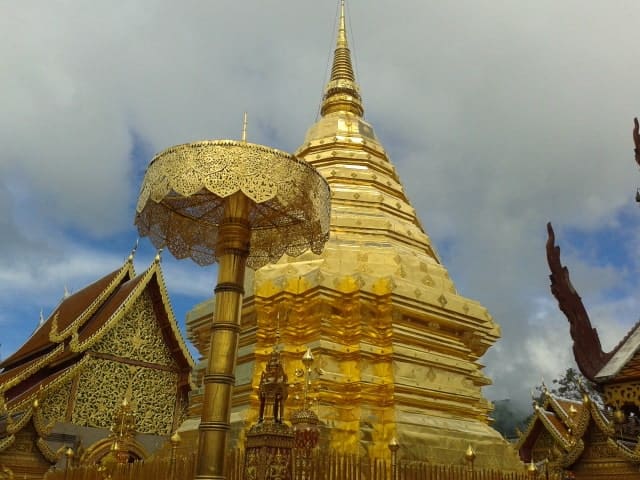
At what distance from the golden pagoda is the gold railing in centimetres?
167

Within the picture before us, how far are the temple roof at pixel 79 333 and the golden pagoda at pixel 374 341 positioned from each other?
4853 mm

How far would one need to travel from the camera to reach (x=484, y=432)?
9125mm

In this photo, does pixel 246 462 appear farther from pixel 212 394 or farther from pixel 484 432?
pixel 484 432

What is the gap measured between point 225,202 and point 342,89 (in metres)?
8.84

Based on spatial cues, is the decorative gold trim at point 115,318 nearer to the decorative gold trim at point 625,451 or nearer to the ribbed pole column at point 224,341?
the ribbed pole column at point 224,341

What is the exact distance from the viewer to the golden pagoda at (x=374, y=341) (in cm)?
835

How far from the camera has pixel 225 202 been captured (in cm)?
557

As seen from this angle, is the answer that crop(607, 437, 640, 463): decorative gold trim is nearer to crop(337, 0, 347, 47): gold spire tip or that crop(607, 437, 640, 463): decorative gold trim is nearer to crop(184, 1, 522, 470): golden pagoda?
crop(184, 1, 522, 470): golden pagoda

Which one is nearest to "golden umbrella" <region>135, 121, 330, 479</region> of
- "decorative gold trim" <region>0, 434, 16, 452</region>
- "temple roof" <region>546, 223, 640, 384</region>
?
"temple roof" <region>546, 223, 640, 384</region>

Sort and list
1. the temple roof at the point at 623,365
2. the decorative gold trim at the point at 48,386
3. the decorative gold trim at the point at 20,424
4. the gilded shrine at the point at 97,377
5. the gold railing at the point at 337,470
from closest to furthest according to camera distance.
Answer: the gold railing at the point at 337,470 → the temple roof at the point at 623,365 → the decorative gold trim at the point at 20,424 → the gilded shrine at the point at 97,377 → the decorative gold trim at the point at 48,386

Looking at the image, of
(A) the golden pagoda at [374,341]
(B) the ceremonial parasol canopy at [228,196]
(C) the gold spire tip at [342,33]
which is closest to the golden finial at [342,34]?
(C) the gold spire tip at [342,33]

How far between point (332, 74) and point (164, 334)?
732cm

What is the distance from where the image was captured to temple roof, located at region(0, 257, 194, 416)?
13.8 meters

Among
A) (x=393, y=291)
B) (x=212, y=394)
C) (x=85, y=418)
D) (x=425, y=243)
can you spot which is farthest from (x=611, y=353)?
(x=85, y=418)
